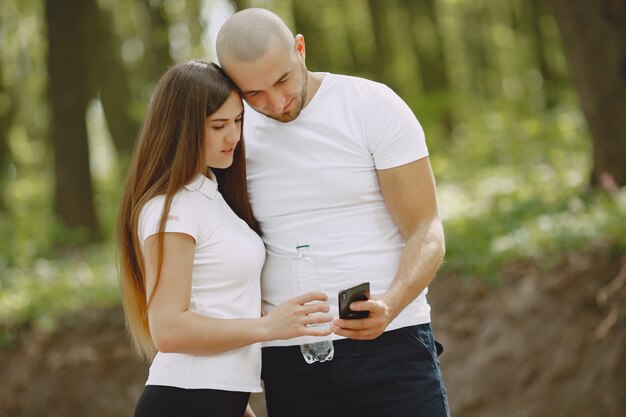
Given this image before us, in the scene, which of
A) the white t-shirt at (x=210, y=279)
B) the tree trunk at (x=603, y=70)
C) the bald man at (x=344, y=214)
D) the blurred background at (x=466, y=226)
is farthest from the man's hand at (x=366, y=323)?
the tree trunk at (x=603, y=70)

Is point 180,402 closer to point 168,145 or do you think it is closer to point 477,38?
point 168,145

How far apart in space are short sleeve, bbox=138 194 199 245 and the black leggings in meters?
0.57

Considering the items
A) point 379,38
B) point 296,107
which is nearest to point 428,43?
point 379,38

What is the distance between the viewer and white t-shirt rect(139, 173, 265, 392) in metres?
3.25

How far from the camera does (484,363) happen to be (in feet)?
24.9

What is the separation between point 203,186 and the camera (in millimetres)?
3412

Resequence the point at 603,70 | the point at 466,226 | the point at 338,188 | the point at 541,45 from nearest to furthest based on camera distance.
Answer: the point at 338,188
the point at 603,70
the point at 466,226
the point at 541,45

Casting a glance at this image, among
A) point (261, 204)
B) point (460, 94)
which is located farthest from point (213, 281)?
point (460, 94)

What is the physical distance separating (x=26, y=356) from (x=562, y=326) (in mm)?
5246

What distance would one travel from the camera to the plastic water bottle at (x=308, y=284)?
3.46 metres

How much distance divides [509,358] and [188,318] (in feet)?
16.0

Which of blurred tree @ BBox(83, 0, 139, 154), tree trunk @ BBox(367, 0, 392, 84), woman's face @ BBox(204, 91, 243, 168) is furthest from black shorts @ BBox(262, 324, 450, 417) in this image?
tree trunk @ BBox(367, 0, 392, 84)

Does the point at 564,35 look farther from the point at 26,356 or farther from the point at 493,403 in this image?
the point at 26,356

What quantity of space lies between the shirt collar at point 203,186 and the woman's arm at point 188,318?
0.82 ft
